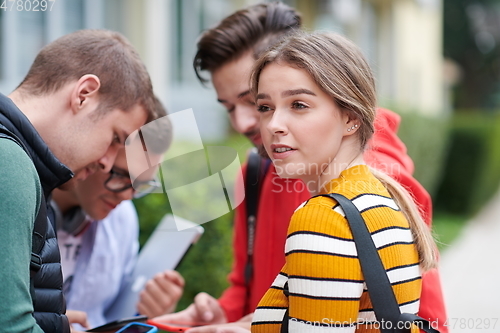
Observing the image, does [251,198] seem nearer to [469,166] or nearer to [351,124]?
[351,124]

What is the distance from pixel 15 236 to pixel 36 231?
6.6 inches

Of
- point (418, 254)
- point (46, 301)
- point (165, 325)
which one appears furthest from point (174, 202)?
point (418, 254)

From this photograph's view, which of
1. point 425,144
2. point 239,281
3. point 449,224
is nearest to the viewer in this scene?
point 239,281

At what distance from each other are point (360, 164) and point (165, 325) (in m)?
1.02

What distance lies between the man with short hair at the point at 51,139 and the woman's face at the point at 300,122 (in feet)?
2.34

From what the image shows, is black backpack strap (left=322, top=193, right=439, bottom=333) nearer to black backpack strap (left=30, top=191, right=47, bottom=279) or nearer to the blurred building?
the blurred building

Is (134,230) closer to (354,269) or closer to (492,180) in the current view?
(354,269)

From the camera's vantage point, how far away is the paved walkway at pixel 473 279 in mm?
5871

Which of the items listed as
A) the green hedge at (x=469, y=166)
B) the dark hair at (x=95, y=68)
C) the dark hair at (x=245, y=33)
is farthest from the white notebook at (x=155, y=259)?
the green hedge at (x=469, y=166)

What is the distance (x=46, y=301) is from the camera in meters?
1.69

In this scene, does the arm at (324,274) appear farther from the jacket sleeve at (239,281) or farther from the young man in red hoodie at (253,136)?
the jacket sleeve at (239,281)

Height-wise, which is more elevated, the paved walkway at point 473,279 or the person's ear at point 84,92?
the person's ear at point 84,92

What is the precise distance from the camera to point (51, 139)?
202 cm

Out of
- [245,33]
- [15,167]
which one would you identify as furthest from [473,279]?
[15,167]
